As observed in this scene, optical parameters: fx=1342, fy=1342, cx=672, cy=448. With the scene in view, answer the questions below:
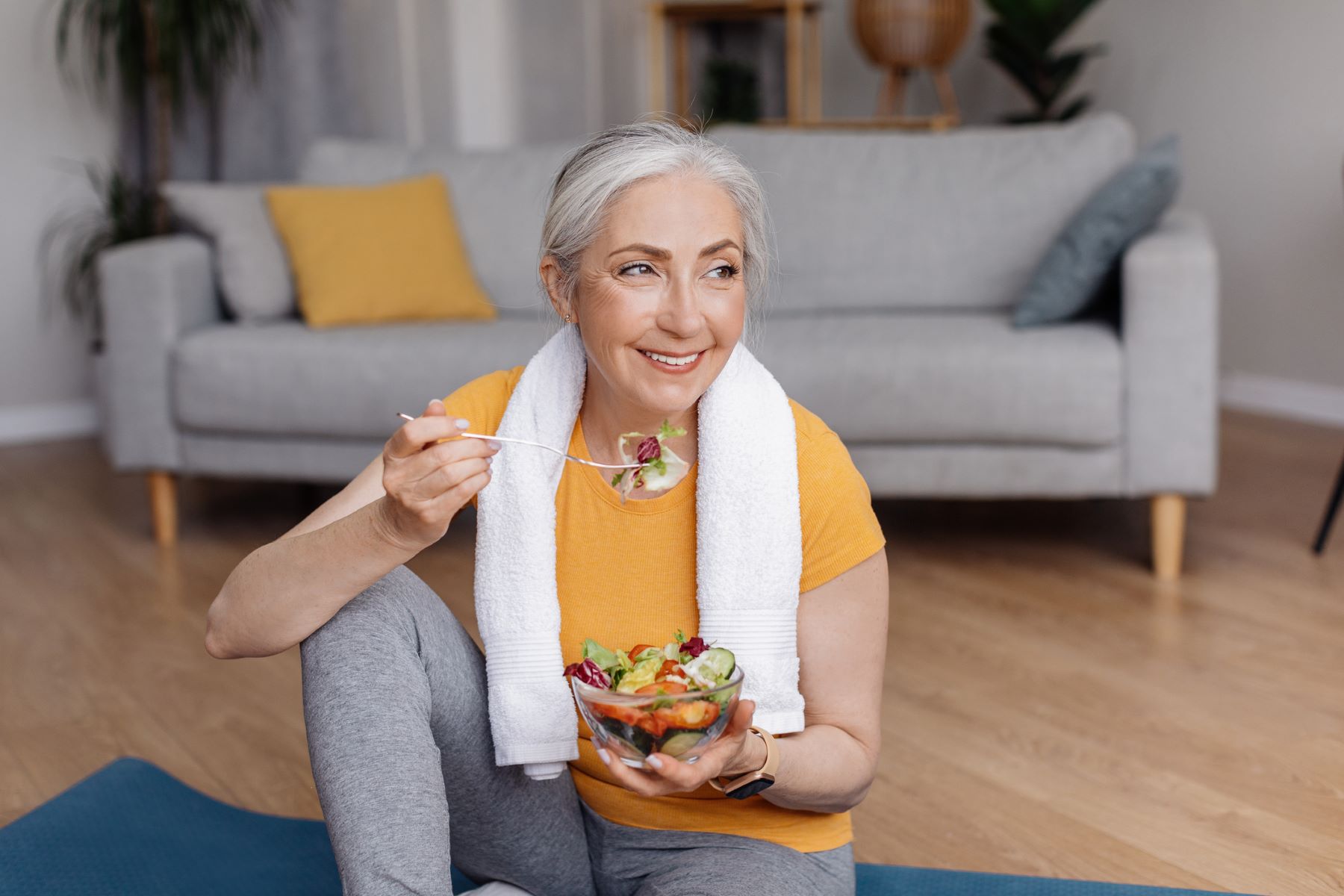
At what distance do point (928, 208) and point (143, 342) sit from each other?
1870 millimetres

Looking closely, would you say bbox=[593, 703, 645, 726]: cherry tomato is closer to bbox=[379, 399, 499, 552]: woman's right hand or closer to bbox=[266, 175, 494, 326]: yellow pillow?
bbox=[379, 399, 499, 552]: woman's right hand

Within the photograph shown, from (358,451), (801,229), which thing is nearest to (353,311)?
(358,451)

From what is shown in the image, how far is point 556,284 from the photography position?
1298 mm

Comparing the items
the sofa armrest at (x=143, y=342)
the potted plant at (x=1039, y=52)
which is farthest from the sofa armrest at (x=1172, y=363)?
the potted plant at (x=1039, y=52)

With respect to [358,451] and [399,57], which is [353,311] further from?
[399,57]

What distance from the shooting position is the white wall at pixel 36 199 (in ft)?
14.0

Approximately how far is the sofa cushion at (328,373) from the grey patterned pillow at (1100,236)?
1.08 metres

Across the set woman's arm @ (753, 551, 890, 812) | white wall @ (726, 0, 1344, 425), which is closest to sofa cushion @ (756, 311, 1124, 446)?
woman's arm @ (753, 551, 890, 812)

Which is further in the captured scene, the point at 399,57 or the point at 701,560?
the point at 399,57

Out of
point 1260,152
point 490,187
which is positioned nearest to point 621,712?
point 490,187

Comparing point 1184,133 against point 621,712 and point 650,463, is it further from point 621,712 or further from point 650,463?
point 621,712

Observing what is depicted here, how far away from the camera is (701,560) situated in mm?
1230

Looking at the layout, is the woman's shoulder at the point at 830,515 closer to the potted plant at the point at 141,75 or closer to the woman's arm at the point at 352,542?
the woman's arm at the point at 352,542

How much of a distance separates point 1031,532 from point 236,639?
223 cm
